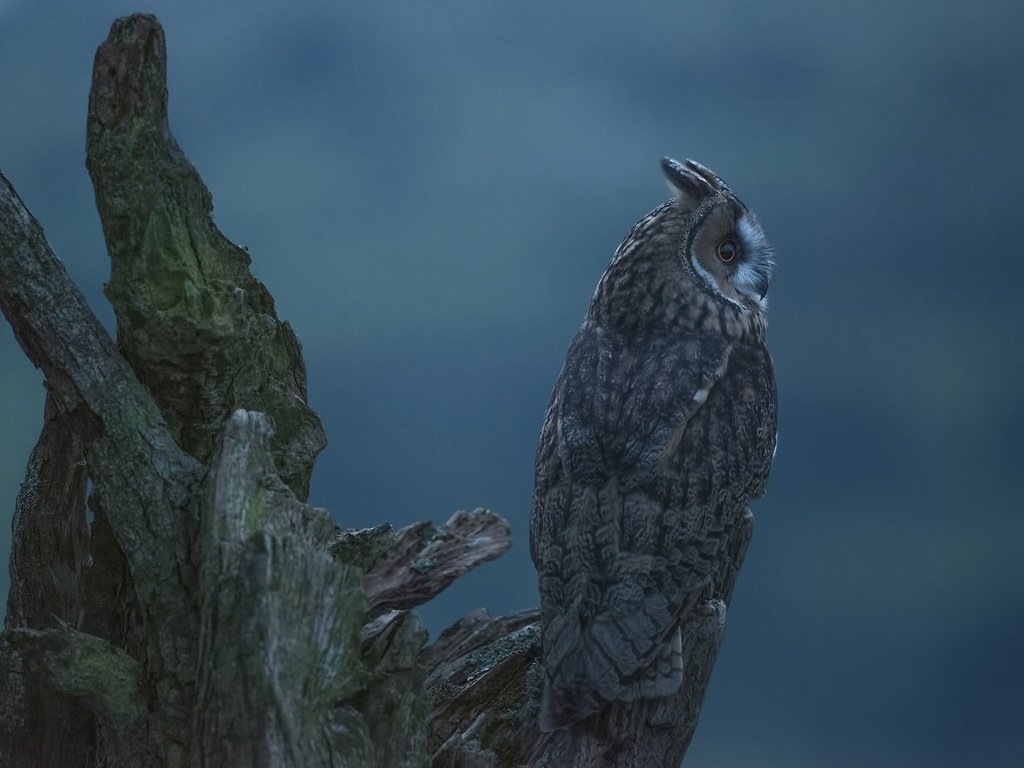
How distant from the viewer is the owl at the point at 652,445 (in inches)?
116

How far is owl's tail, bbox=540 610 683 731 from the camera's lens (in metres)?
2.90

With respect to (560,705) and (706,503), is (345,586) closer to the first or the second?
(560,705)

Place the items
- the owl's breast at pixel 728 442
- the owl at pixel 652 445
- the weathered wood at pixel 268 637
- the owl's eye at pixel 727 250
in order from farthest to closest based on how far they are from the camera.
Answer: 1. the owl's eye at pixel 727 250
2. the owl's breast at pixel 728 442
3. the owl at pixel 652 445
4. the weathered wood at pixel 268 637

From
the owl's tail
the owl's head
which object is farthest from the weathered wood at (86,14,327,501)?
the owl's head

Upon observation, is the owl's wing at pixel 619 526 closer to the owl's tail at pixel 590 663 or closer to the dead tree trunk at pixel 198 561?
the owl's tail at pixel 590 663

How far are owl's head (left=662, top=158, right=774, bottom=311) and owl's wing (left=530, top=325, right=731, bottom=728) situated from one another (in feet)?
0.87

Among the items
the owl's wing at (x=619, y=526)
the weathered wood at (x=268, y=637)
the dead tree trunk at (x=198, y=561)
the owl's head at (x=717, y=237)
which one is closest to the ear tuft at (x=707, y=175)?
the owl's head at (x=717, y=237)

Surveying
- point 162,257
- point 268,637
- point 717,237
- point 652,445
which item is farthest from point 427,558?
point 717,237

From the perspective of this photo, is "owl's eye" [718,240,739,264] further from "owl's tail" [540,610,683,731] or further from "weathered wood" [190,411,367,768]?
"weathered wood" [190,411,367,768]

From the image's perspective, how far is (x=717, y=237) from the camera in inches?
136

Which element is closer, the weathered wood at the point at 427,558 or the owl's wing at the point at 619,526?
the owl's wing at the point at 619,526

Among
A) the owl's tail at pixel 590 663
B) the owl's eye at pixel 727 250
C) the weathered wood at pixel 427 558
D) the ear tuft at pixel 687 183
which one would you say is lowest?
the owl's tail at pixel 590 663

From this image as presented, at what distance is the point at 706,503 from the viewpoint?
3088mm

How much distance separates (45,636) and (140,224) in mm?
1108
